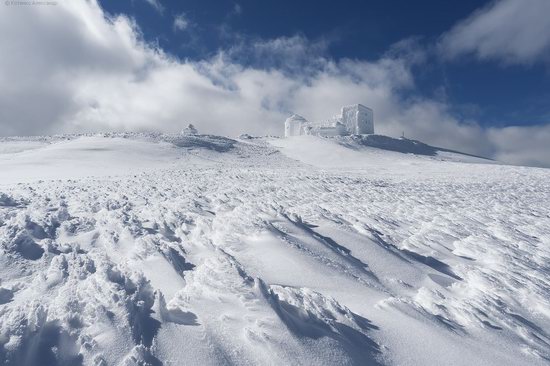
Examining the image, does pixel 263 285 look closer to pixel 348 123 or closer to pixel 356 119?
pixel 356 119

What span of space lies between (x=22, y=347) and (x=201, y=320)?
57.4 inches

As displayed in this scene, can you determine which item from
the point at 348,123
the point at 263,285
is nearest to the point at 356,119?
the point at 348,123

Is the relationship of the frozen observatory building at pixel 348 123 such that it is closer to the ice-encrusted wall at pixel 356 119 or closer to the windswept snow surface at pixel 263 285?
the ice-encrusted wall at pixel 356 119

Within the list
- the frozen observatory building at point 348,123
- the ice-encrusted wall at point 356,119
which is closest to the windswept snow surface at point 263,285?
the frozen observatory building at point 348,123

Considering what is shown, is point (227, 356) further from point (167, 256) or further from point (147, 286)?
point (167, 256)

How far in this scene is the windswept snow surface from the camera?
3.15m

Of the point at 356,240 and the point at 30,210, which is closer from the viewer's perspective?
the point at 356,240

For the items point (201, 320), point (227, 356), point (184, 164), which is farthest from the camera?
point (184, 164)

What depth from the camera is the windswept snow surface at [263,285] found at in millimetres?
3146

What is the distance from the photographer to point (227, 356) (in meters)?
3.07

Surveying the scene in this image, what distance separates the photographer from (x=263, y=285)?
4.02 m

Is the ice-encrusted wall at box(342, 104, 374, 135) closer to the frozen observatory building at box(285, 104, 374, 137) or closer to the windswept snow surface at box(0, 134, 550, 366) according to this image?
the frozen observatory building at box(285, 104, 374, 137)

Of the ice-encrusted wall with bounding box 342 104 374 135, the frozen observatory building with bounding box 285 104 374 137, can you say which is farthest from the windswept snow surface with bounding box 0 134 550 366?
the ice-encrusted wall with bounding box 342 104 374 135

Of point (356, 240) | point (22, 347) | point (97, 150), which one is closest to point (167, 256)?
point (22, 347)
